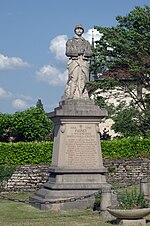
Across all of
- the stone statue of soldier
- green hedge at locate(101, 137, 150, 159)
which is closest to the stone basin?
the stone statue of soldier

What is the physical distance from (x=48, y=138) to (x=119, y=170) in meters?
16.0

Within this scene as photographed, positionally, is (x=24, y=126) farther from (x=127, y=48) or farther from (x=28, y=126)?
(x=127, y=48)

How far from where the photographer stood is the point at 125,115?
1400 inches

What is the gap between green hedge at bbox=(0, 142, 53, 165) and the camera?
25203 millimetres

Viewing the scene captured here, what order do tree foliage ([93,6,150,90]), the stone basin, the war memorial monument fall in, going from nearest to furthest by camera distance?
1. the stone basin
2. the war memorial monument
3. tree foliage ([93,6,150,90])

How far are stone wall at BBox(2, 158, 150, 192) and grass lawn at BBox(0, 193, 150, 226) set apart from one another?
21.1 feet

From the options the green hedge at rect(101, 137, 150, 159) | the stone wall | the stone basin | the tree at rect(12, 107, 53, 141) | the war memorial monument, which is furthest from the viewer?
the tree at rect(12, 107, 53, 141)

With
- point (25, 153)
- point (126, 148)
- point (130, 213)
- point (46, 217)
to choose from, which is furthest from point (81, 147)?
point (126, 148)

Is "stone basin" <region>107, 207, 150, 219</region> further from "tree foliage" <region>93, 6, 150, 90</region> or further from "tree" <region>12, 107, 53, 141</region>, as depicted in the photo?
Answer: "tree" <region>12, 107, 53, 141</region>

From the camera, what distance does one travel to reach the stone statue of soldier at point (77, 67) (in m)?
16.5

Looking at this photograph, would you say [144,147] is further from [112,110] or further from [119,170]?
[112,110]

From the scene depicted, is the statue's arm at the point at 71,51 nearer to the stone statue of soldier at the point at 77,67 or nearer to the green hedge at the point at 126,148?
the stone statue of soldier at the point at 77,67

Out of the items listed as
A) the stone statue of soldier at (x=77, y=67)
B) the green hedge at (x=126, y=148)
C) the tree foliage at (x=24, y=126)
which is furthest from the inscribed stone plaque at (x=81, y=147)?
the tree foliage at (x=24, y=126)

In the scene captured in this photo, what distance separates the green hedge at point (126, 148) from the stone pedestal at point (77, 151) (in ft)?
36.0
